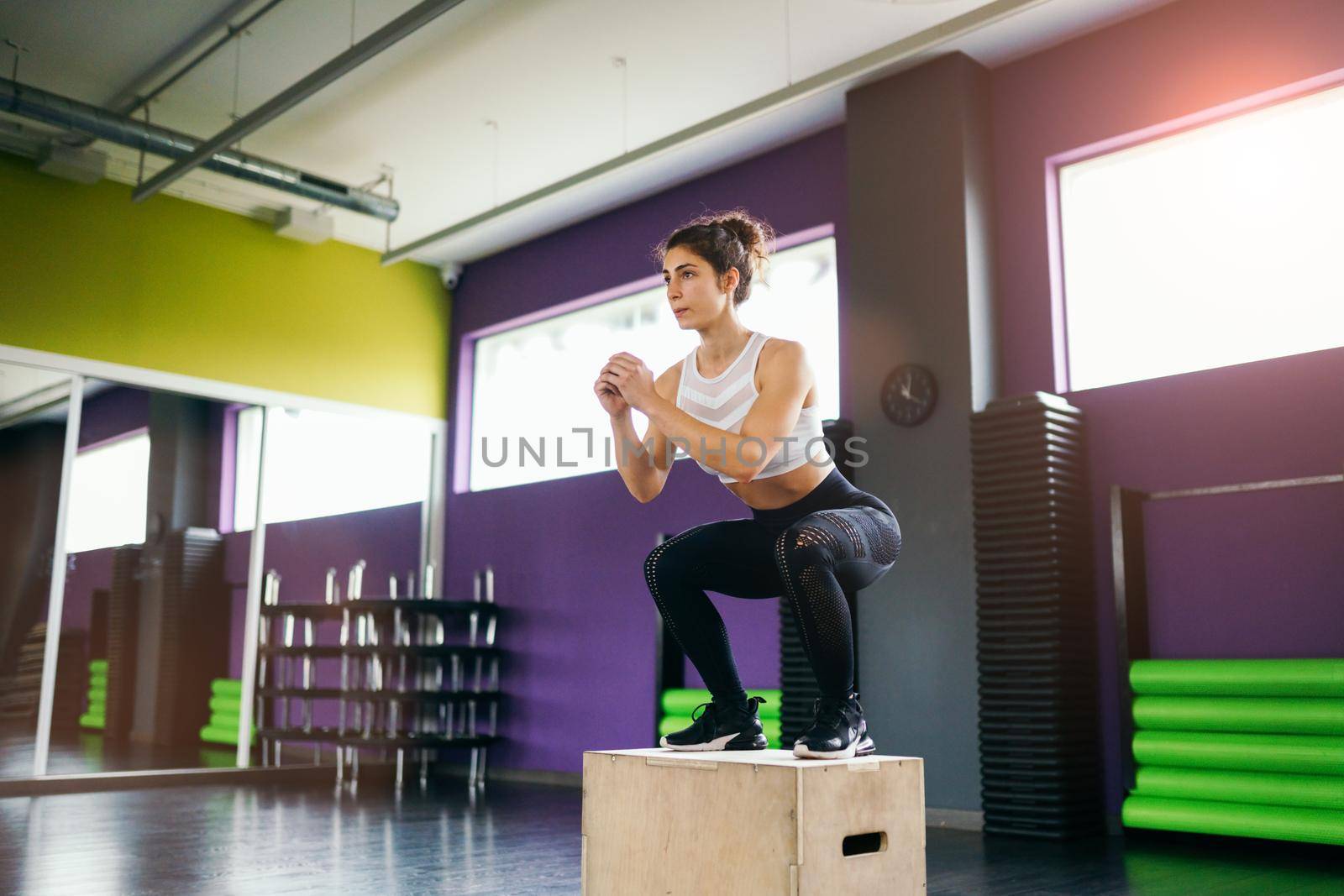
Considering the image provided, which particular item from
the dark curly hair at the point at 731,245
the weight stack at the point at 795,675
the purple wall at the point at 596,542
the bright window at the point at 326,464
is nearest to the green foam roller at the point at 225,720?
the bright window at the point at 326,464

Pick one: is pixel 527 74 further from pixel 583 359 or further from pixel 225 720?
pixel 225 720

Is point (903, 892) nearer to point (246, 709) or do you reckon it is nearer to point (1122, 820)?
point (1122, 820)

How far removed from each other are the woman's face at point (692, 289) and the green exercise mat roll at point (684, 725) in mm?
2866

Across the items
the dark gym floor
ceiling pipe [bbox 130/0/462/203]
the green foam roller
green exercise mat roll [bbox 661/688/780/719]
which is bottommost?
the dark gym floor

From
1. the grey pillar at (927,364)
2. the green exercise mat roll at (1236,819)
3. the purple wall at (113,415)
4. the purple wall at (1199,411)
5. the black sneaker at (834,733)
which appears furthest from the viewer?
the purple wall at (113,415)

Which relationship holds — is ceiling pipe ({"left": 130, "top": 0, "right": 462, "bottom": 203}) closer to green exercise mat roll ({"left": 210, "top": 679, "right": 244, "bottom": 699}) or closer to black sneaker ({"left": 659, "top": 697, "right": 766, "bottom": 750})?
green exercise mat roll ({"left": 210, "top": 679, "right": 244, "bottom": 699})

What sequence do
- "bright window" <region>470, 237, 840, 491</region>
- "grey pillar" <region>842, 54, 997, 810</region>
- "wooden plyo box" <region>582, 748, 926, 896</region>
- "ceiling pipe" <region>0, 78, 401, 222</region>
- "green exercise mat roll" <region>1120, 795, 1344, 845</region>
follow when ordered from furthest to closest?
"bright window" <region>470, 237, 840, 491</region>, "ceiling pipe" <region>0, 78, 401, 222</region>, "grey pillar" <region>842, 54, 997, 810</region>, "green exercise mat roll" <region>1120, 795, 1344, 845</region>, "wooden plyo box" <region>582, 748, 926, 896</region>

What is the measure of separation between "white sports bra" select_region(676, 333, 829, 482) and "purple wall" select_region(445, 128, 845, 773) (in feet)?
10.1

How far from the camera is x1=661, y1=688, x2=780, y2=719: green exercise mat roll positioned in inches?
200

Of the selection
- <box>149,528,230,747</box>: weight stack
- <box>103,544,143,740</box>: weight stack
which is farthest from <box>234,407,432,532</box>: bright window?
<box>103,544,143,740</box>: weight stack

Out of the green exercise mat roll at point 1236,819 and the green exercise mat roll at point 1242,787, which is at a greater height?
the green exercise mat roll at point 1242,787

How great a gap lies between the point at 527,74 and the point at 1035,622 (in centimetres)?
325

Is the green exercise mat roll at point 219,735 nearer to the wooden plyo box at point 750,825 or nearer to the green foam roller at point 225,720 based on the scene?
the green foam roller at point 225,720

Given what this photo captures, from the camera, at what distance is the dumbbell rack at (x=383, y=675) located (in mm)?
6164
